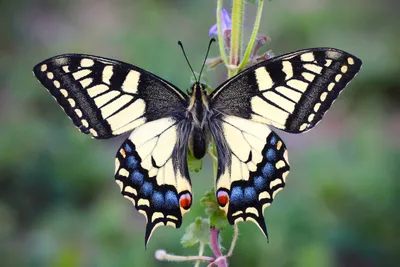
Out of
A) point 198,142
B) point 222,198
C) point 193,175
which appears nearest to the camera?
point 222,198

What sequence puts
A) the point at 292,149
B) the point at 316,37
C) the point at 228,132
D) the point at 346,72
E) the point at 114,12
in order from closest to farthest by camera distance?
the point at 346,72 < the point at 228,132 < the point at 292,149 < the point at 316,37 < the point at 114,12

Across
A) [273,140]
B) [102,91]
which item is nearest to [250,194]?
[273,140]

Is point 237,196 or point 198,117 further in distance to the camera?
point 198,117

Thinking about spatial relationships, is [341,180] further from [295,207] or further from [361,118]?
[361,118]

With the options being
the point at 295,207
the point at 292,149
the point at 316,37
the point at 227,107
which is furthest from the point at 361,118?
the point at 227,107

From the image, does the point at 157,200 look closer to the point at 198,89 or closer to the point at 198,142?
the point at 198,142

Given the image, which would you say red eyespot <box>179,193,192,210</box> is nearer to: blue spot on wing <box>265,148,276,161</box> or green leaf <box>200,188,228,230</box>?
green leaf <box>200,188,228,230</box>

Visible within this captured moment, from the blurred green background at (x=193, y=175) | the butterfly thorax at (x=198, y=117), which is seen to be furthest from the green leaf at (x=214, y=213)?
the blurred green background at (x=193, y=175)
